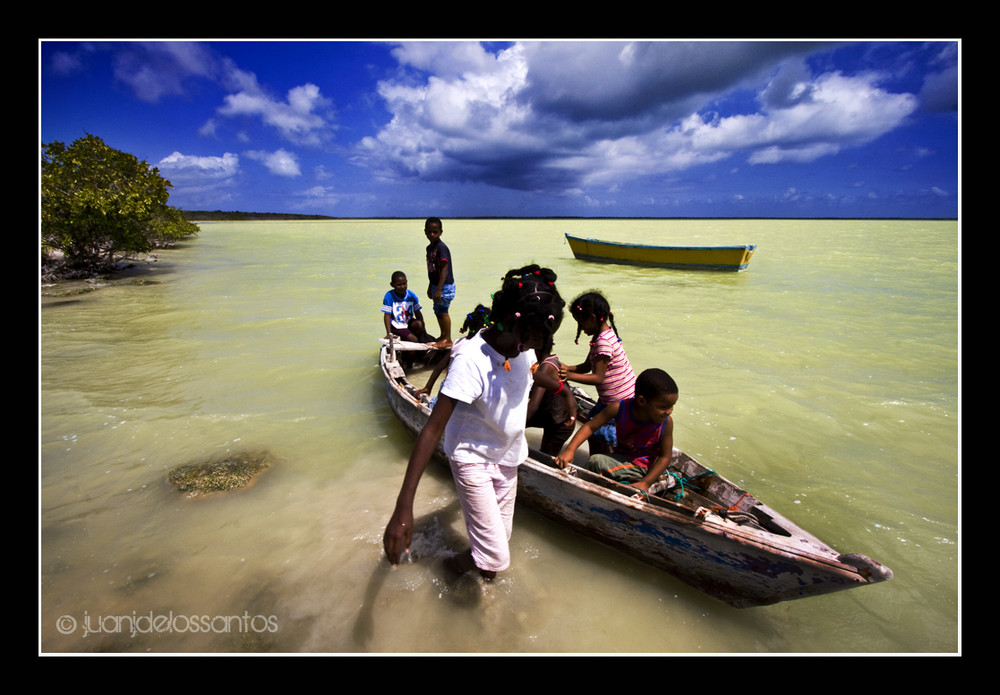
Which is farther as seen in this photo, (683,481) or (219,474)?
(219,474)

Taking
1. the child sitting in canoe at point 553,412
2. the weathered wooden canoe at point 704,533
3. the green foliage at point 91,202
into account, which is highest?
the green foliage at point 91,202

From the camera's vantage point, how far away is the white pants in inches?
88.0

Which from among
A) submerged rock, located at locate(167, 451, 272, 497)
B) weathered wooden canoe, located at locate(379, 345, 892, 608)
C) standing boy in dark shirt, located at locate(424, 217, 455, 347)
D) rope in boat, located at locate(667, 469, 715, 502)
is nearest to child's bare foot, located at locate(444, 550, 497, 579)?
weathered wooden canoe, located at locate(379, 345, 892, 608)

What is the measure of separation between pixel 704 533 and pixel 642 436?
2.51 ft

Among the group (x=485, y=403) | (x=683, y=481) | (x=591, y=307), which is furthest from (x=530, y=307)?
(x=683, y=481)

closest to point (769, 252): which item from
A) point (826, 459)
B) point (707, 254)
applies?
point (707, 254)

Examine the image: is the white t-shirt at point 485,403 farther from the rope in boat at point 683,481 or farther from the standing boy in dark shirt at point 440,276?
the standing boy in dark shirt at point 440,276

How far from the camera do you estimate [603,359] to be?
3.44m

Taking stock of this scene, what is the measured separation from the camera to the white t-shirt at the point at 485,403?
6.54ft

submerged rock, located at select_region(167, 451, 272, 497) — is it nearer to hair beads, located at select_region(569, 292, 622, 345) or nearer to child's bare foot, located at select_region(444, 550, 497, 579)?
child's bare foot, located at select_region(444, 550, 497, 579)

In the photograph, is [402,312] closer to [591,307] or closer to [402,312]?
[402,312]

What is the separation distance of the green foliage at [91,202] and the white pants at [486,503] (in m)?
15.8

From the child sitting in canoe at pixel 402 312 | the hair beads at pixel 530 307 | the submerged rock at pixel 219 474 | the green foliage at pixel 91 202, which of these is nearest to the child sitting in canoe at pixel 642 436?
the hair beads at pixel 530 307

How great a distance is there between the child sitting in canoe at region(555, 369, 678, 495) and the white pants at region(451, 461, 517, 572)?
774mm
